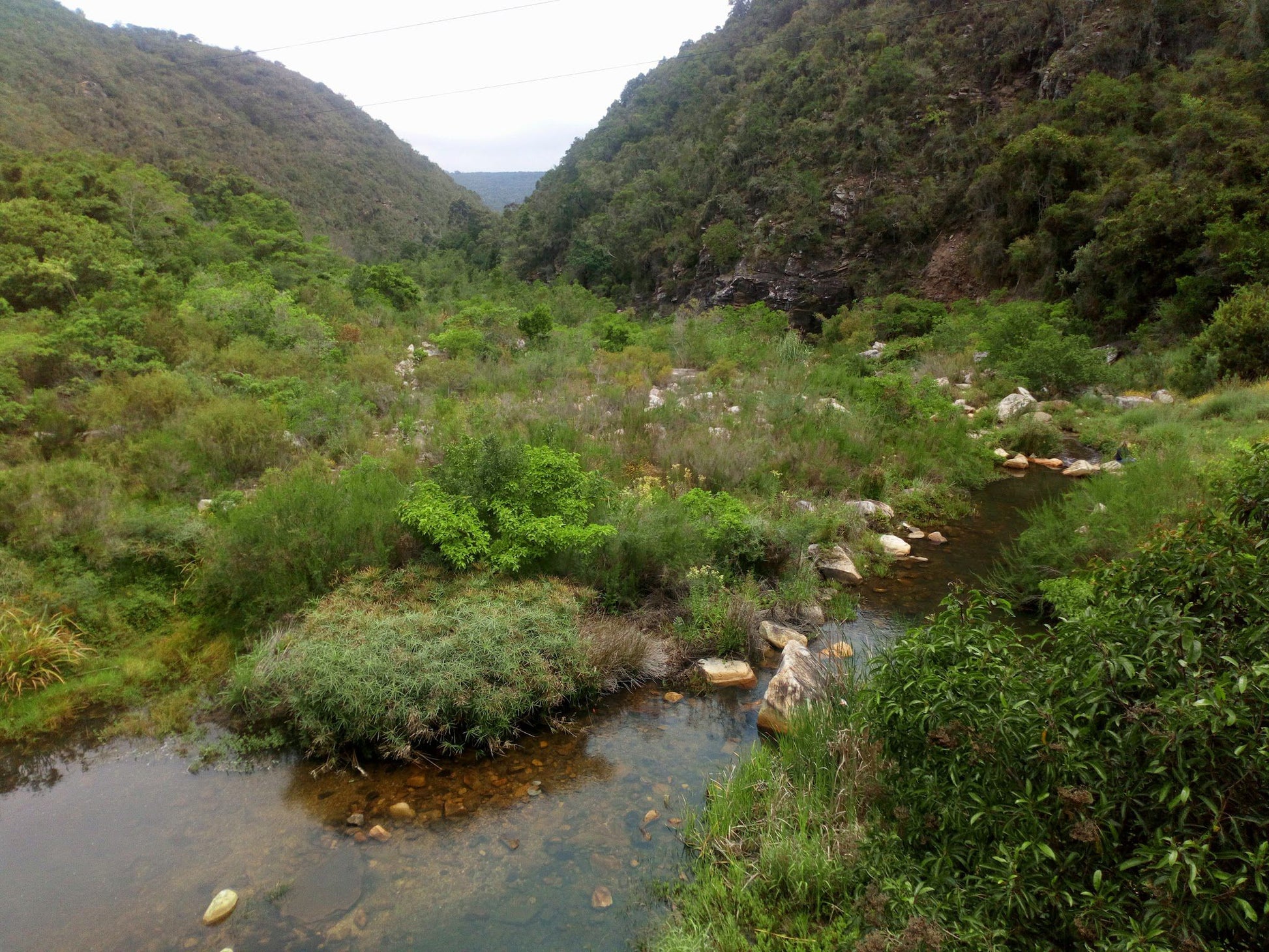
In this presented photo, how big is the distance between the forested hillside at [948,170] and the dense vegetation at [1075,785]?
57.7 feet

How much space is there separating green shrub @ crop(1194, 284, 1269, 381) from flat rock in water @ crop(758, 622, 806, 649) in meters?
11.4

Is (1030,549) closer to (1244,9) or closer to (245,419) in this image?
(245,419)

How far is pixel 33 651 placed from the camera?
17.7 ft

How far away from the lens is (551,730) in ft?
17.2

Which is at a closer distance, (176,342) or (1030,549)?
(1030,549)

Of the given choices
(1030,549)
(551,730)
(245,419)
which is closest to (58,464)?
(245,419)

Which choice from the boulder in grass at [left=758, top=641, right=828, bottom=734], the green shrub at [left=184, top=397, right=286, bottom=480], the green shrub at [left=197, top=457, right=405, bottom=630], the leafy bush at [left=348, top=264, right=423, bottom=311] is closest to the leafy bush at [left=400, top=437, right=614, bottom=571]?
the green shrub at [left=197, top=457, right=405, bottom=630]

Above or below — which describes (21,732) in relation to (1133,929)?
below

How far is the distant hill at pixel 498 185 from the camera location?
388ft

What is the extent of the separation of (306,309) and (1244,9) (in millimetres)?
31078

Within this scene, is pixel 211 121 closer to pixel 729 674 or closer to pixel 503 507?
pixel 503 507

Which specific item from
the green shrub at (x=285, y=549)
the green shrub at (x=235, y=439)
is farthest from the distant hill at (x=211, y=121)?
the green shrub at (x=285, y=549)

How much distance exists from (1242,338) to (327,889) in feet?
54.0

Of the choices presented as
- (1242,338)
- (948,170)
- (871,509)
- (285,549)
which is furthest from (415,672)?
(948,170)
